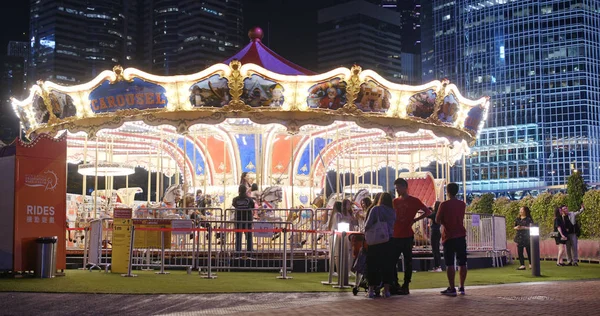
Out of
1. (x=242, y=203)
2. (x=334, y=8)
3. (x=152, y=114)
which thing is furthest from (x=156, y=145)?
(x=334, y=8)

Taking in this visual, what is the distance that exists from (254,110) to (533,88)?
9337 centimetres

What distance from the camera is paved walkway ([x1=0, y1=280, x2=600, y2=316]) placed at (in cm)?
955

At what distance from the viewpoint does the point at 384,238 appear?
1114cm

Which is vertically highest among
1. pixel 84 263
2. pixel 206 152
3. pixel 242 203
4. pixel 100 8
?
pixel 100 8

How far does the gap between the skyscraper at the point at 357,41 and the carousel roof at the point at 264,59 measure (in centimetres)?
12081

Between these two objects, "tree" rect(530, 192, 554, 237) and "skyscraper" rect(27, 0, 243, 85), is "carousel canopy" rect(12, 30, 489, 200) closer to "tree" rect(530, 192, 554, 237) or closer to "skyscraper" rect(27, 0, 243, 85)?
"tree" rect(530, 192, 554, 237)

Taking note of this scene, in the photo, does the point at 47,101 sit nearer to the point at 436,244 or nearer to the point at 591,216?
the point at 436,244

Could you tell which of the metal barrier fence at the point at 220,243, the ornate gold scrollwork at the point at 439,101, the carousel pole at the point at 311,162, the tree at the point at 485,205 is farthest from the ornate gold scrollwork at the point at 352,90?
the tree at the point at 485,205

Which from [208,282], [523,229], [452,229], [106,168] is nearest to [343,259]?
[452,229]

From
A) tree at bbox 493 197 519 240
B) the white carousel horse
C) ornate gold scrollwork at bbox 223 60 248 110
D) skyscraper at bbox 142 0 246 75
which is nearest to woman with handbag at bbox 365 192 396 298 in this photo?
ornate gold scrollwork at bbox 223 60 248 110

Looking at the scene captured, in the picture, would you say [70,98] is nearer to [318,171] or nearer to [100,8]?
[318,171]

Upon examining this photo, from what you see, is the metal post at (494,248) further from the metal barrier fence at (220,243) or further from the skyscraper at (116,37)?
the skyscraper at (116,37)

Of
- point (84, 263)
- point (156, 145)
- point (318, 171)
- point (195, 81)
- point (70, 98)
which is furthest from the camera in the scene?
point (156, 145)

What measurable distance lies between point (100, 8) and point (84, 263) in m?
120
